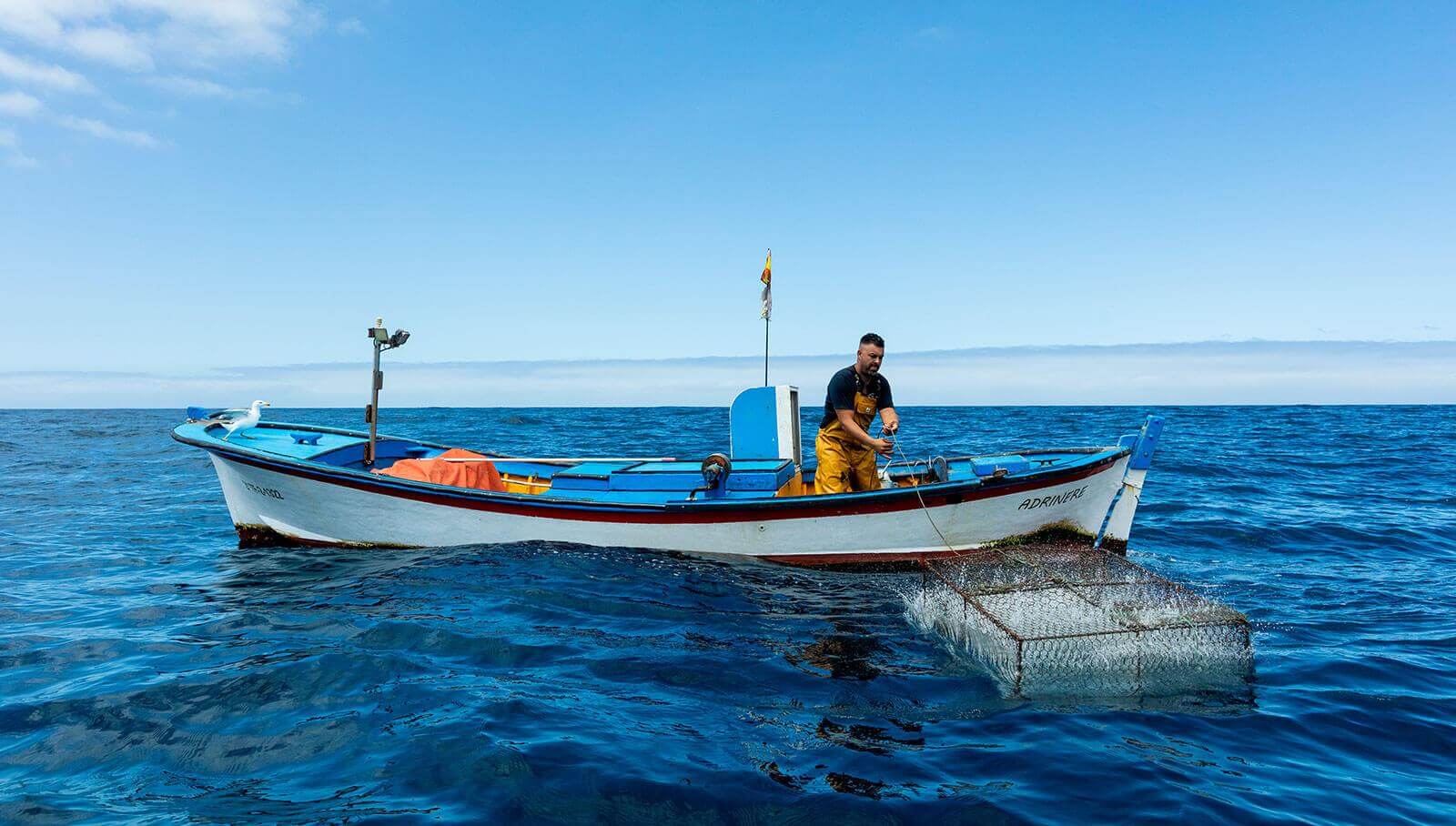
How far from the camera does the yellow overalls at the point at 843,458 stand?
33.1 ft

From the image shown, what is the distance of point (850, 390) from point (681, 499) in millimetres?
2841

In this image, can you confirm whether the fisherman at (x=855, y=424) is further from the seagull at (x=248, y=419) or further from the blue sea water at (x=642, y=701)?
the seagull at (x=248, y=419)

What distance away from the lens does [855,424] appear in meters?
9.66

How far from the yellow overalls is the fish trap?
2967mm

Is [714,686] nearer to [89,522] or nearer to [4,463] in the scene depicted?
[89,522]

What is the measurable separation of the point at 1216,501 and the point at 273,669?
18.2m

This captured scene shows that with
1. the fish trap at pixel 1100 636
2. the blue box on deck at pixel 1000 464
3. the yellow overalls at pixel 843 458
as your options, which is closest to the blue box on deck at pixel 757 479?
the yellow overalls at pixel 843 458

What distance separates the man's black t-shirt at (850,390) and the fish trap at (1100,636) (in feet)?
9.61

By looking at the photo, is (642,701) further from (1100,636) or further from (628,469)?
(628,469)

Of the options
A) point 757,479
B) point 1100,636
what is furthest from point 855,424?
point 1100,636

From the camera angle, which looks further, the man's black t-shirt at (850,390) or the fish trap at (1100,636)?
the man's black t-shirt at (850,390)

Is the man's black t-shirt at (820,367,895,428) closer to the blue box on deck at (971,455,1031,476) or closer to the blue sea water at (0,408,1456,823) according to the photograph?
the blue box on deck at (971,455,1031,476)

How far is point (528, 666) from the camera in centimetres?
682

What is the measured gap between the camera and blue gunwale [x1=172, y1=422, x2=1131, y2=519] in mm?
9633
